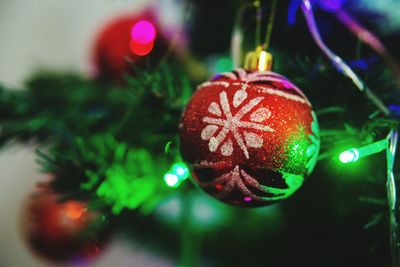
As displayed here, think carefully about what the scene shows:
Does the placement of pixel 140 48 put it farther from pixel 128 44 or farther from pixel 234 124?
pixel 234 124

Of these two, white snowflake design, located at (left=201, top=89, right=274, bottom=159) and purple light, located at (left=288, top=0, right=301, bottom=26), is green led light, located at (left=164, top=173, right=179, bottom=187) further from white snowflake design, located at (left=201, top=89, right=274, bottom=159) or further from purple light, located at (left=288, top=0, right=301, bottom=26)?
purple light, located at (left=288, top=0, right=301, bottom=26)

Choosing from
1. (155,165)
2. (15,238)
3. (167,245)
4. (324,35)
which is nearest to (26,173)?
(15,238)

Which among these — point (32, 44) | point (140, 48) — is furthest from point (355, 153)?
point (32, 44)

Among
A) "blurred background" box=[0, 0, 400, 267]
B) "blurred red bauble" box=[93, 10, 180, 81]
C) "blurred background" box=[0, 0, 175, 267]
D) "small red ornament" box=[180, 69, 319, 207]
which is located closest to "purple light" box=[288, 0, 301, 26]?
"blurred background" box=[0, 0, 400, 267]

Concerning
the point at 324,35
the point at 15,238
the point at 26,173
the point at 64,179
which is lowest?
the point at 15,238

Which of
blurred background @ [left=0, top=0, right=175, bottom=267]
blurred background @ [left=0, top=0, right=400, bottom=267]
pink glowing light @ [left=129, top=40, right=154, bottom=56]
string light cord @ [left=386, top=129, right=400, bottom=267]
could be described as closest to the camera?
string light cord @ [left=386, top=129, right=400, bottom=267]

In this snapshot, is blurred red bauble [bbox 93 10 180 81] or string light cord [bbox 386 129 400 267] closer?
string light cord [bbox 386 129 400 267]

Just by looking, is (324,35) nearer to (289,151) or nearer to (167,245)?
(289,151)

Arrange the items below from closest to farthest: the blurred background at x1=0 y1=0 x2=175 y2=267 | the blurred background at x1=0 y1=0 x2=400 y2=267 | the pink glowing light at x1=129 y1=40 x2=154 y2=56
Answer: the blurred background at x1=0 y1=0 x2=400 y2=267, the pink glowing light at x1=129 y1=40 x2=154 y2=56, the blurred background at x1=0 y1=0 x2=175 y2=267

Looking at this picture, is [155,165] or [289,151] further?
[155,165]
